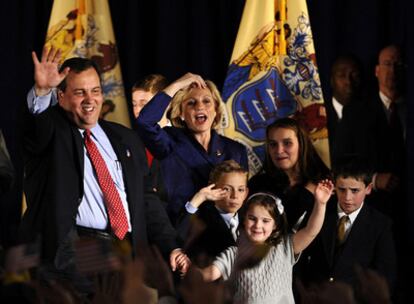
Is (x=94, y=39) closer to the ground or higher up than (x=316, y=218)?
higher up

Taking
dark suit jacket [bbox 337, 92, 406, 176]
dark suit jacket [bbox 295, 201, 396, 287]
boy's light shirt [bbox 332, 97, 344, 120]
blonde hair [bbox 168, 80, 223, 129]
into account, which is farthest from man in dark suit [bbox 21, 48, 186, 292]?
boy's light shirt [bbox 332, 97, 344, 120]

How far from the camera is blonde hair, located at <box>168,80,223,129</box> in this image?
3787 millimetres

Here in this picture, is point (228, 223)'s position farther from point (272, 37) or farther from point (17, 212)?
point (17, 212)

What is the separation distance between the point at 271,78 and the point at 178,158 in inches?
45.6

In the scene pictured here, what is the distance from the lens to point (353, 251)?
3.75 meters

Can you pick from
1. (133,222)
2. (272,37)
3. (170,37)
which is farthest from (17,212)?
(133,222)

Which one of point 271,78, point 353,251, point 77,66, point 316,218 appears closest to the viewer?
point 77,66

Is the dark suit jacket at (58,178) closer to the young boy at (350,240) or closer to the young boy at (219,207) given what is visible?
the young boy at (219,207)

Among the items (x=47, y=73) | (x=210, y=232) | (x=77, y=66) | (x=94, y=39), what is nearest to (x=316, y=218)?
(x=210, y=232)

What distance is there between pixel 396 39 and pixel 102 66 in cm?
166

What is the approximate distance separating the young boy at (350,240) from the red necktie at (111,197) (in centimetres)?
106

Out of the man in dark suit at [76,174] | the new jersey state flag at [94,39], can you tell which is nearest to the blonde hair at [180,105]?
the man in dark suit at [76,174]

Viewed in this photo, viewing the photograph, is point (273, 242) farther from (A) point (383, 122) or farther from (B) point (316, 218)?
(A) point (383, 122)

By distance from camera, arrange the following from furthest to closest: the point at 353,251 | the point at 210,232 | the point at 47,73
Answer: the point at 353,251 < the point at 210,232 < the point at 47,73
